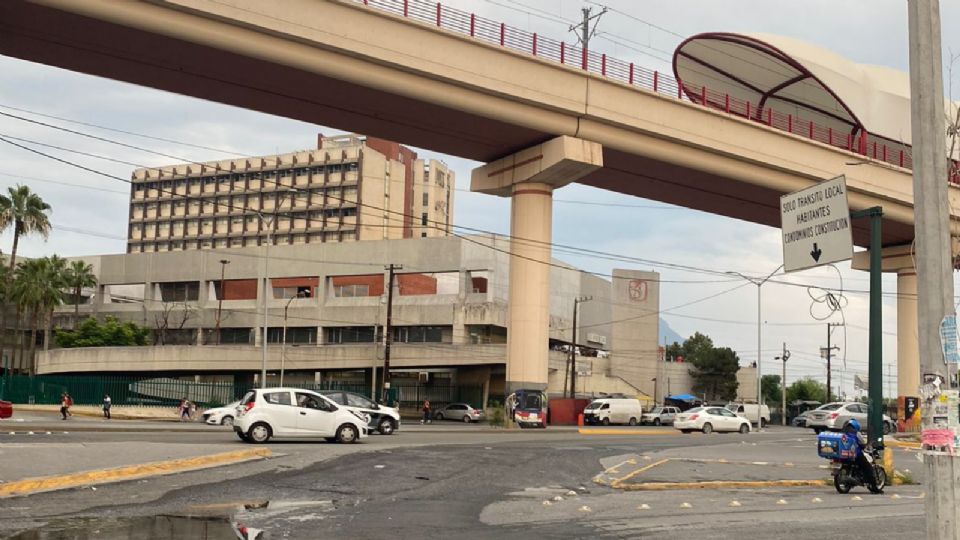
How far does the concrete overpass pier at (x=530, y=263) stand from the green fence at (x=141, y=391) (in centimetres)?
2310

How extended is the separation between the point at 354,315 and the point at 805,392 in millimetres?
92925

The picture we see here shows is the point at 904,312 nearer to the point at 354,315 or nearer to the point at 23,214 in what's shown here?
the point at 354,315

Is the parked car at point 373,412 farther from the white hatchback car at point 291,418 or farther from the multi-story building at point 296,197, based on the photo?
the multi-story building at point 296,197

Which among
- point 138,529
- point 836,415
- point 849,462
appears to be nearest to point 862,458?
point 849,462

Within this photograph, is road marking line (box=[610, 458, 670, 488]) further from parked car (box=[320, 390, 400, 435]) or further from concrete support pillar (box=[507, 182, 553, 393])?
concrete support pillar (box=[507, 182, 553, 393])

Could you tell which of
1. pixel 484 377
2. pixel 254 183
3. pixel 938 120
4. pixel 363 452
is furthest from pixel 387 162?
pixel 938 120

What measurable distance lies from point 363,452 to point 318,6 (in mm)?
20093

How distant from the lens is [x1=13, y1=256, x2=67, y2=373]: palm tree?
7962 centimetres

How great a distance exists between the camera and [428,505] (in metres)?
14.5

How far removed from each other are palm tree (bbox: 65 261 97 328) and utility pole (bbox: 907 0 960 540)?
3375 inches

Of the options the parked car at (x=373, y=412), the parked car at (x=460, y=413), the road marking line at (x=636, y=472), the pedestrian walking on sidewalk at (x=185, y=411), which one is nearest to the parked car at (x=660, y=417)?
the parked car at (x=460, y=413)

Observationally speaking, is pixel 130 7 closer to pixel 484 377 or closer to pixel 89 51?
pixel 89 51

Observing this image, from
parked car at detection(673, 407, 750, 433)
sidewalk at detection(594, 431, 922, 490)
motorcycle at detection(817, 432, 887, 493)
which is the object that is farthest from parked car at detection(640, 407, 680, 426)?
motorcycle at detection(817, 432, 887, 493)

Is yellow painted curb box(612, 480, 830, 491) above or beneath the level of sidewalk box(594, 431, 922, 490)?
above
